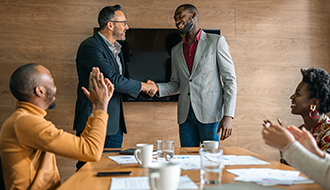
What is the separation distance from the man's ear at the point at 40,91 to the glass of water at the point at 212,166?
682mm

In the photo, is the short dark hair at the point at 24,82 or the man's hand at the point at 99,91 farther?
the man's hand at the point at 99,91

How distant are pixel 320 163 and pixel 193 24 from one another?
1.80 meters

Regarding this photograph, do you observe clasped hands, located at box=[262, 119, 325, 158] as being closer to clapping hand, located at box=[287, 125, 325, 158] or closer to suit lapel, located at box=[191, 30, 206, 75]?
clapping hand, located at box=[287, 125, 325, 158]

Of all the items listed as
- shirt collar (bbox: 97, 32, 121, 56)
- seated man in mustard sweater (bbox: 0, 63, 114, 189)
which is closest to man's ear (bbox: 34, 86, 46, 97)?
seated man in mustard sweater (bbox: 0, 63, 114, 189)

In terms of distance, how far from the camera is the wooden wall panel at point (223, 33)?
115 inches

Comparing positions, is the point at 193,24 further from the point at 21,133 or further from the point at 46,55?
the point at 21,133

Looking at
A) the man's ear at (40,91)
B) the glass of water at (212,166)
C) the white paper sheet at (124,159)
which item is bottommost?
the white paper sheet at (124,159)

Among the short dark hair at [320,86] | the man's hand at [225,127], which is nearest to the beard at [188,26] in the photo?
the man's hand at [225,127]

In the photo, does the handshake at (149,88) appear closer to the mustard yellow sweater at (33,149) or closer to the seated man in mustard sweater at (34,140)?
the seated man in mustard sweater at (34,140)

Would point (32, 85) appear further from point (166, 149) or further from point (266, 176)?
point (266, 176)

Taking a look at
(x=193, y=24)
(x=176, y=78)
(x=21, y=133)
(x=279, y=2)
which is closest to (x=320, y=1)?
(x=279, y=2)

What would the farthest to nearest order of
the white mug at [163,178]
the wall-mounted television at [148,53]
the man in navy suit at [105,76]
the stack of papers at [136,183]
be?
the wall-mounted television at [148,53]
the man in navy suit at [105,76]
the stack of papers at [136,183]
the white mug at [163,178]

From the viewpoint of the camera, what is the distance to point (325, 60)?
3094 millimetres

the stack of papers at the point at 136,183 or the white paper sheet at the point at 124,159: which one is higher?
the stack of papers at the point at 136,183
